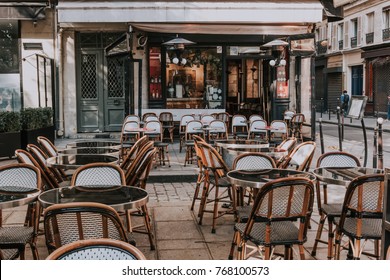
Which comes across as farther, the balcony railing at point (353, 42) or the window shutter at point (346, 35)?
the window shutter at point (346, 35)

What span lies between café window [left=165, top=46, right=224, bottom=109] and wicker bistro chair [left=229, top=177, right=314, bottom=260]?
11.5 m

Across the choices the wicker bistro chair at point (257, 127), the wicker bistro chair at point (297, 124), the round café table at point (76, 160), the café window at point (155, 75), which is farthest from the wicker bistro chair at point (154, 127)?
the round café table at point (76, 160)

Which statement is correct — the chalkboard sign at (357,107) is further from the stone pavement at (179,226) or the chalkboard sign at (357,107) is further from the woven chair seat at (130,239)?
the woven chair seat at (130,239)

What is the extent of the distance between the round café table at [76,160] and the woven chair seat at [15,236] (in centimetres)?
154

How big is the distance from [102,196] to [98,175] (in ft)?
2.50

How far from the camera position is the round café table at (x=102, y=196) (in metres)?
3.89

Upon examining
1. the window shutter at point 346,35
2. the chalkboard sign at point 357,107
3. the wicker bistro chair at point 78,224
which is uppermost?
the window shutter at point 346,35

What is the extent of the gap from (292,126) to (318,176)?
928 centimetres

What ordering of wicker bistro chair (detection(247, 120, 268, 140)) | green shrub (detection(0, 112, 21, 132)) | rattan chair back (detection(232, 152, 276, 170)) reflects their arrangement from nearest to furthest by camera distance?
rattan chair back (detection(232, 152, 276, 170)) → green shrub (detection(0, 112, 21, 132)) → wicker bistro chair (detection(247, 120, 268, 140))

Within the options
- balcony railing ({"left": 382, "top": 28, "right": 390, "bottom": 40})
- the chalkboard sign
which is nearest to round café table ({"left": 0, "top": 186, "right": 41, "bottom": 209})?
the chalkboard sign

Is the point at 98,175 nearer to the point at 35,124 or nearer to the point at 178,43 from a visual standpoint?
the point at 35,124

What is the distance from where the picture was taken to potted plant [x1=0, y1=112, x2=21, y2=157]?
35.3 feet

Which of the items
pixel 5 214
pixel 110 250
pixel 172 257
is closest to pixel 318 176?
pixel 172 257

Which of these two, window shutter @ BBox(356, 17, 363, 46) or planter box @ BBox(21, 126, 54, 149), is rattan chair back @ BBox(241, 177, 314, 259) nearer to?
planter box @ BBox(21, 126, 54, 149)
